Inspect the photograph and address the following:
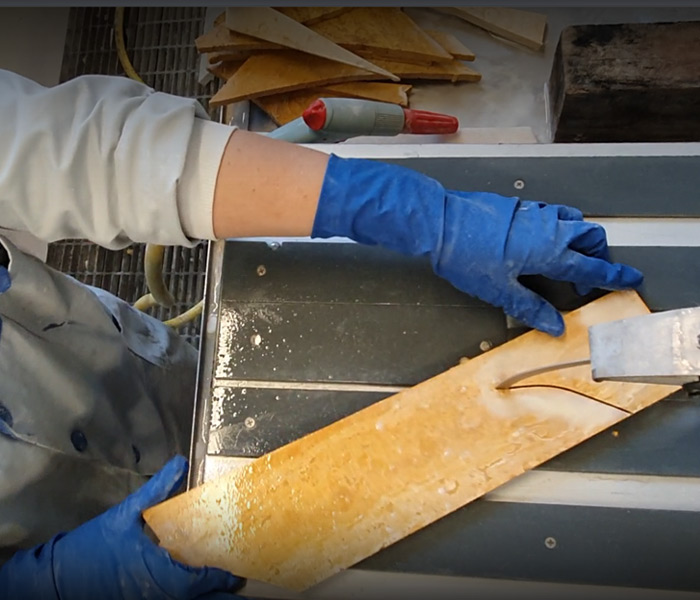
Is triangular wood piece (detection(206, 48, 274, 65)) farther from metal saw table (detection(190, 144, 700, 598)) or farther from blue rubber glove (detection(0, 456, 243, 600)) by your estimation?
blue rubber glove (detection(0, 456, 243, 600))

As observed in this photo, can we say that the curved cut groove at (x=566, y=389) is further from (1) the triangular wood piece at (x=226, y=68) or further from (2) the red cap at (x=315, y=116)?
(1) the triangular wood piece at (x=226, y=68)

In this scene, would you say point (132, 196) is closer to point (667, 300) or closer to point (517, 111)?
point (667, 300)

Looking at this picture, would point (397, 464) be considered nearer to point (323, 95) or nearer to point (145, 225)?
point (145, 225)

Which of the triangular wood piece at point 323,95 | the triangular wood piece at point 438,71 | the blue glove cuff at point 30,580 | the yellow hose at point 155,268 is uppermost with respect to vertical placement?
the triangular wood piece at point 438,71

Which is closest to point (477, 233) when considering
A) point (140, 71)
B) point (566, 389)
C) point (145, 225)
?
point (566, 389)

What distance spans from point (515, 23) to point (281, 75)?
62 cm

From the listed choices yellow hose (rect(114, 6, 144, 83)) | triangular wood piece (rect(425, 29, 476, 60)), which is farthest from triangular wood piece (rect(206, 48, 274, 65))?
triangular wood piece (rect(425, 29, 476, 60))

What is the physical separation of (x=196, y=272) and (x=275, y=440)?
1.04 metres

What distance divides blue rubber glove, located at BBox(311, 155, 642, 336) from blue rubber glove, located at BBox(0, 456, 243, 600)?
1.32 ft

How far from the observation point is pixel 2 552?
927 millimetres

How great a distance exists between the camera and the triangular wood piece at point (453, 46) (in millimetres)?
1667

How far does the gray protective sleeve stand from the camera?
76cm

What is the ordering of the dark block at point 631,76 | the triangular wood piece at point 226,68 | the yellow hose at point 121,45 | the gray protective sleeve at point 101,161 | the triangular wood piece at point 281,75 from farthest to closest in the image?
the yellow hose at point 121,45 < the triangular wood piece at point 226,68 < the triangular wood piece at point 281,75 < the dark block at point 631,76 < the gray protective sleeve at point 101,161

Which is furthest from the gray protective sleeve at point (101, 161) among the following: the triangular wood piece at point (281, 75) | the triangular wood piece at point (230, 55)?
the triangular wood piece at point (230, 55)
